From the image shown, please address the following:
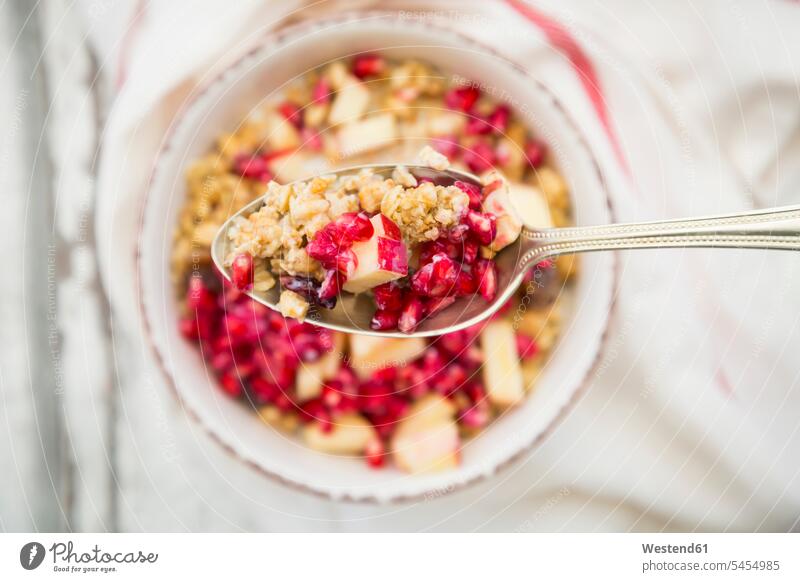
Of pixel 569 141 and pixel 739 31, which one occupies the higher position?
pixel 739 31

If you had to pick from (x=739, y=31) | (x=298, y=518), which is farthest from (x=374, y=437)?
(x=739, y=31)

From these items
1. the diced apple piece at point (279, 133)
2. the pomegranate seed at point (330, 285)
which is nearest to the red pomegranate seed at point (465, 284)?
the pomegranate seed at point (330, 285)

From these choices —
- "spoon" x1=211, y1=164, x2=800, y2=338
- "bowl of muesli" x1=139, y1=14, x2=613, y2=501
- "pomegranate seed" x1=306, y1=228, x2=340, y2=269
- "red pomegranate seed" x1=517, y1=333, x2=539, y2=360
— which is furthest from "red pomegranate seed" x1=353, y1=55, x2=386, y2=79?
"red pomegranate seed" x1=517, y1=333, x2=539, y2=360

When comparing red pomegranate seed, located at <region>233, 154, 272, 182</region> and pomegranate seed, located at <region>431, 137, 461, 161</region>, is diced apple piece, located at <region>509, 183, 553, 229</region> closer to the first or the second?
pomegranate seed, located at <region>431, 137, 461, 161</region>

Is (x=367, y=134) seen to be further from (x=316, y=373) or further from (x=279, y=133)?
(x=316, y=373)

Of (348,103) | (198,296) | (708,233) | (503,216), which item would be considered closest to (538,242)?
(503,216)
